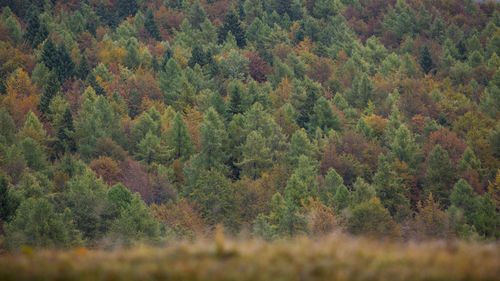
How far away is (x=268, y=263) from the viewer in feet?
32.8

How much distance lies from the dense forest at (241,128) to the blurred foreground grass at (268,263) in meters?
30.0

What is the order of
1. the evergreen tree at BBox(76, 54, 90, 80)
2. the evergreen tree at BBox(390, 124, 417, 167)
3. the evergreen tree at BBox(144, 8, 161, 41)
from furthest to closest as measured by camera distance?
the evergreen tree at BBox(144, 8, 161, 41) < the evergreen tree at BBox(76, 54, 90, 80) < the evergreen tree at BBox(390, 124, 417, 167)

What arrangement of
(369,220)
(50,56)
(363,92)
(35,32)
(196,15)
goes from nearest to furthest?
(369,220) < (363,92) < (50,56) < (35,32) < (196,15)

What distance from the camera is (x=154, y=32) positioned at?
148 metres

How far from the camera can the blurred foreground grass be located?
945cm

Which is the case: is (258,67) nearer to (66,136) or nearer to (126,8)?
(66,136)

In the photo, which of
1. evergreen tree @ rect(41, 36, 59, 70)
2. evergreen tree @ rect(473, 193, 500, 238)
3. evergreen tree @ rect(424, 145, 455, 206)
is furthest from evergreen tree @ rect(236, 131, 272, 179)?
evergreen tree @ rect(41, 36, 59, 70)

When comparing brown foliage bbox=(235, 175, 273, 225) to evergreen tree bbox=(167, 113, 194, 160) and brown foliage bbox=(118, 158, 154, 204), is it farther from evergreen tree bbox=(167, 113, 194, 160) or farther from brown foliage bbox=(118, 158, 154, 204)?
evergreen tree bbox=(167, 113, 194, 160)

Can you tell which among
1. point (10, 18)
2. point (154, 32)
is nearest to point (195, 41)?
point (154, 32)

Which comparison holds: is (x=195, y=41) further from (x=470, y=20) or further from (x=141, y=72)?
(x=470, y=20)

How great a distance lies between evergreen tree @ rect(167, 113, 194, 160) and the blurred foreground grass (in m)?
70.8

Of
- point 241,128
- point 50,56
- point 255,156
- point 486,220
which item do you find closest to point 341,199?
point 486,220

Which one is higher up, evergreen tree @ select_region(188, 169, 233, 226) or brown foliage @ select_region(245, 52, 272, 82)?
evergreen tree @ select_region(188, 169, 233, 226)

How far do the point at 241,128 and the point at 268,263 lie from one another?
7284 centimetres
